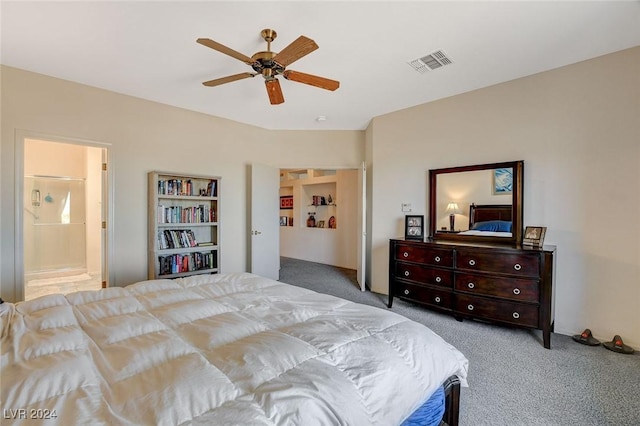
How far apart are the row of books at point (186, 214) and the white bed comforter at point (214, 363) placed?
2191mm

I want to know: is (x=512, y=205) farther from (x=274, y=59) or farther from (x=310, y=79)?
(x=274, y=59)

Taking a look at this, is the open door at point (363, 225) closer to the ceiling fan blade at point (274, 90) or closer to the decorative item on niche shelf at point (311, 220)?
the ceiling fan blade at point (274, 90)

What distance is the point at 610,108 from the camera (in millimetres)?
2670

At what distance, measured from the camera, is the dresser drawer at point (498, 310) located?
265 cm

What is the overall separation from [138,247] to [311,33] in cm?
315

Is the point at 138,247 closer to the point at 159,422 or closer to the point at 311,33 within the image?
the point at 311,33

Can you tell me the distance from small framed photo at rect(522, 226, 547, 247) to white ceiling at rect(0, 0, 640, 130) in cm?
158

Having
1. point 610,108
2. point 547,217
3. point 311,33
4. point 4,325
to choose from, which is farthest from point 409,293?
point 4,325

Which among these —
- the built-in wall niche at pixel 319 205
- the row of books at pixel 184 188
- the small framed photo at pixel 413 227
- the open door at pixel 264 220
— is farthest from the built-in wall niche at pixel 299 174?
the small framed photo at pixel 413 227

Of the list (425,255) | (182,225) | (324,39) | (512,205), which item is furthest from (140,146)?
(512,205)

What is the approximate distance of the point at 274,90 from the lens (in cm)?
255

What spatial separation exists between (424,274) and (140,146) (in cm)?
376

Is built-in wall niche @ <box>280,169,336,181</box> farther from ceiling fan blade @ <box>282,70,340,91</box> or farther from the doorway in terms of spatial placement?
ceiling fan blade @ <box>282,70,340,91</box>

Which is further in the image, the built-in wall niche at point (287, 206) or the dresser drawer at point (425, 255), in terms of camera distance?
the built-in wall niche at point (287, 206)
